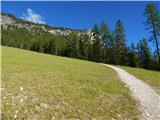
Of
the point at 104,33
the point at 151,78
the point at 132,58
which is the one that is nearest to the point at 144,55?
the point at 132,58

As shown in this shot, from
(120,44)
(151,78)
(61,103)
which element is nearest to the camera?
(61,103)

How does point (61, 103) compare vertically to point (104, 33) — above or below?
below

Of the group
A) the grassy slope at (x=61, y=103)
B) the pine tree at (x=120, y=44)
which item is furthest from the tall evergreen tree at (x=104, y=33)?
the grassy slope at (x=61, y=103)

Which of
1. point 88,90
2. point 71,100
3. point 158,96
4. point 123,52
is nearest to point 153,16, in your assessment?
point 123,52

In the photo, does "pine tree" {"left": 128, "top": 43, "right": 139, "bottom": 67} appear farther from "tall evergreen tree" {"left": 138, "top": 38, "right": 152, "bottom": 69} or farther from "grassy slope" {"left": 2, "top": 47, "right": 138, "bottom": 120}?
"grassy slope" {"left": 2, "top": 47, "right": 138, "bottom": 120}

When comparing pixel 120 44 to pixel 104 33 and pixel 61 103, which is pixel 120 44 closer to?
pixel 104 33

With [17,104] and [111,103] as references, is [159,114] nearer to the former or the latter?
[111,103]

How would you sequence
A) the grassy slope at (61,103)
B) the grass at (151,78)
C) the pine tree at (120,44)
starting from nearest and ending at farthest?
the grassy slope at (61,103) < the grass at (151,78) < the pine tree at (120,44)

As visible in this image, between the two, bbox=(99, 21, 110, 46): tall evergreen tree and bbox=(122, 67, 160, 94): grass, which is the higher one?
bbox=(99, 21, 110, 46): tall evergreen tree

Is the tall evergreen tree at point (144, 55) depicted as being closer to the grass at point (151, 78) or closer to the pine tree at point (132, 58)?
the pine tree at point (132, 58)

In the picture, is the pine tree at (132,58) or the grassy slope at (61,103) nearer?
the grassy slope at (61,103)

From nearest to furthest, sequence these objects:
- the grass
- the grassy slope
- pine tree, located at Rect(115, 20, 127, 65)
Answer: the grassy slope, the grass, pine tree, located at Rect(115, 20, 127, 65)

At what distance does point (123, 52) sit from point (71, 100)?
216ft

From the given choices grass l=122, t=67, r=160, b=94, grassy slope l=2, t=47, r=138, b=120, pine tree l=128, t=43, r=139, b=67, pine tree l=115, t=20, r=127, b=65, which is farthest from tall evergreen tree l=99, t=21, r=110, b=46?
grassy slope l=2, t=47, r=138, b=120
